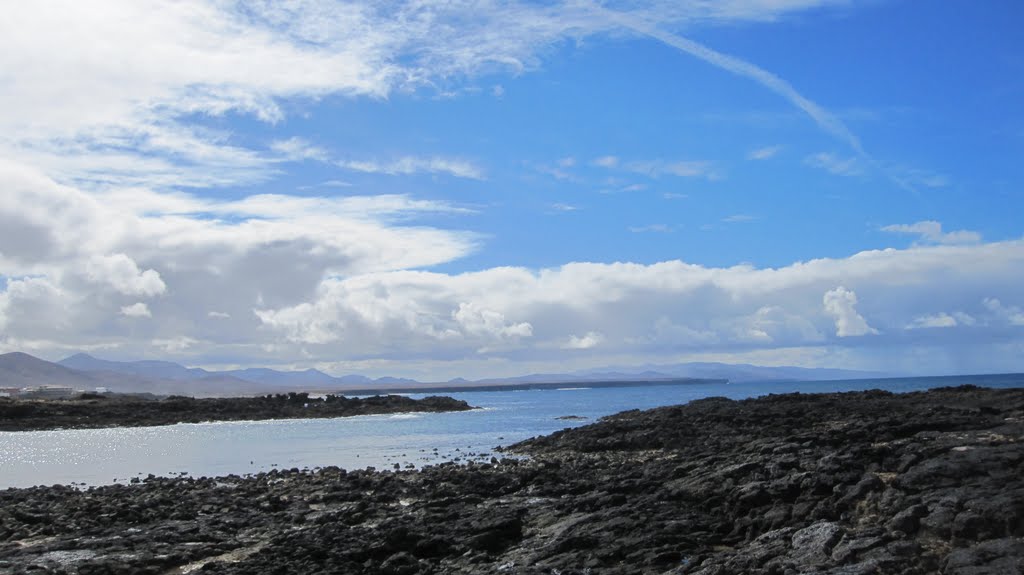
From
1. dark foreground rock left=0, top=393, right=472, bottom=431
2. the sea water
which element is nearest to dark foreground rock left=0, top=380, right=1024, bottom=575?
the sea water

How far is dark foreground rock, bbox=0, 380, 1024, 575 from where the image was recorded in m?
15.9

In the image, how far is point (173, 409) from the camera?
111375 millimetres

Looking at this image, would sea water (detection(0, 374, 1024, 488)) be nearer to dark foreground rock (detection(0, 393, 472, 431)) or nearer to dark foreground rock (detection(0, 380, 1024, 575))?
dark foreground rock (detection(0, 393, 472, 431))

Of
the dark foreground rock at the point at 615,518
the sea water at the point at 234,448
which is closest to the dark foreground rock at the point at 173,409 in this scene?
the sea water at the point at 234,448

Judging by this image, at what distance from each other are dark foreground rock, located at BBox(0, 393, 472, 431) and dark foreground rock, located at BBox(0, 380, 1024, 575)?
7264cm

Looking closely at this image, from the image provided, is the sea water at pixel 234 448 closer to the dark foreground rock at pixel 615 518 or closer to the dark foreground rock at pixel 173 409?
the dark foreground rock at pixel 173 409

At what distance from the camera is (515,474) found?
30.1 m

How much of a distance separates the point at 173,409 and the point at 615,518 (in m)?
102

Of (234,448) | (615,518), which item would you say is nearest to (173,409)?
(234,448)

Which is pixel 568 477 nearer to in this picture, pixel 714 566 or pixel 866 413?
pixel 714 566

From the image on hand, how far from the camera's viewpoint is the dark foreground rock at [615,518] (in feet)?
52.3

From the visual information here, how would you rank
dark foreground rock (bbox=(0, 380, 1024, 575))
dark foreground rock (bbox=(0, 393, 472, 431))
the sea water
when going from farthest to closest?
dark foreground rock (bbox=(0, 393, 472, 431)) < the sea water < dark foreground rock (bbox=(0, 380, 1024, 575))

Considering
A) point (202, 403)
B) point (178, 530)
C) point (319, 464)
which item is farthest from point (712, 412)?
point (202, 403)

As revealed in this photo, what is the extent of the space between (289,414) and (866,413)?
276 feet
